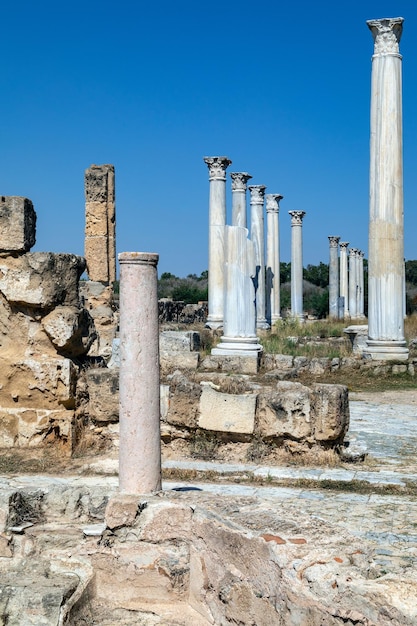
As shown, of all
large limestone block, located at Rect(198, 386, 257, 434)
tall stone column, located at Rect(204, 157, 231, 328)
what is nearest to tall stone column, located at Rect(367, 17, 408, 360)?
tall stone column, located at Rect(204, 157, 231, 328)

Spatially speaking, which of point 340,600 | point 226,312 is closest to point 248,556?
point 340,600

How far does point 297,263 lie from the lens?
3120cm

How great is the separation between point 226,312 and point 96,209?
514 centimetres

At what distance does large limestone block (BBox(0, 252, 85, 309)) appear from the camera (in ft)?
27.3

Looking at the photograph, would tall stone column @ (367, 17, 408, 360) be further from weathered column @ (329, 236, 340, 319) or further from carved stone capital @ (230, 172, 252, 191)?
weathered column @ (329, 236, 340, 319)

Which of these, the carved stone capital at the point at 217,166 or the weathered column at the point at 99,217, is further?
the carved stone capital at the point at 217,166

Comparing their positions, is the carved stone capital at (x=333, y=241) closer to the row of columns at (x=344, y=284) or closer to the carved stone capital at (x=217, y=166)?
the row of columns at (x=344, y=284)

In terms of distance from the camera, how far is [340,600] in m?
3.76

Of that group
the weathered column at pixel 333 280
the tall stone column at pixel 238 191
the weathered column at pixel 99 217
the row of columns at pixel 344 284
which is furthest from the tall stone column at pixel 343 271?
the weathered column at pixel 99 217

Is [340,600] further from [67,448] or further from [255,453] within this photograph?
[67,448]

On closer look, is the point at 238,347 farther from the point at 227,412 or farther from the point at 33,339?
the point at 33,339

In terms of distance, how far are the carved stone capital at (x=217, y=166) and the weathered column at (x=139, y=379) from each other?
17873 millimetres

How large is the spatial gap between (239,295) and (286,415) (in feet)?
27.9

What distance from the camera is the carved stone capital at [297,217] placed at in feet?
103
